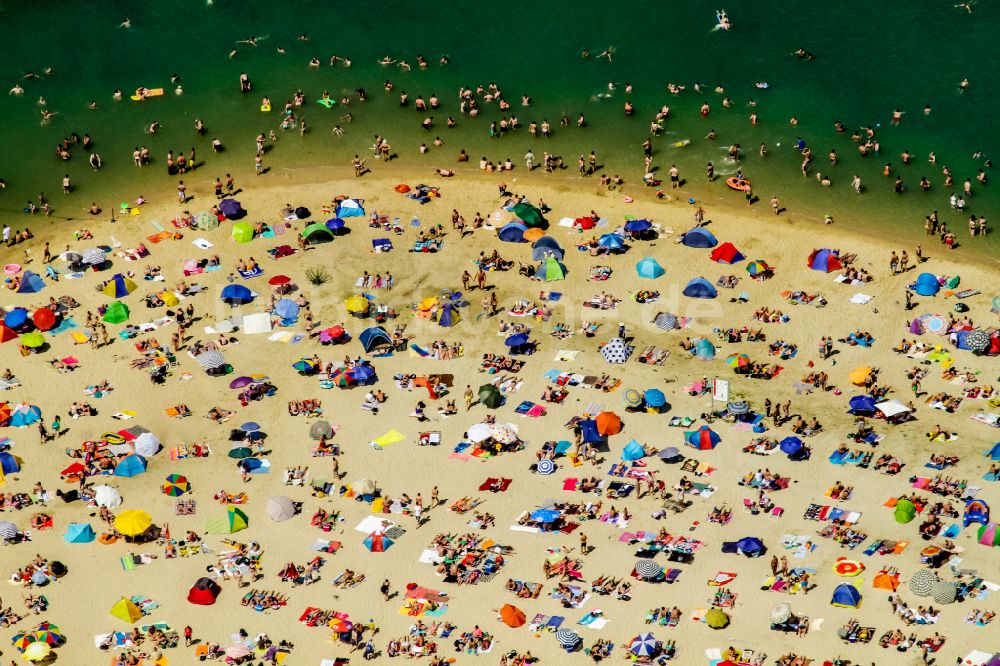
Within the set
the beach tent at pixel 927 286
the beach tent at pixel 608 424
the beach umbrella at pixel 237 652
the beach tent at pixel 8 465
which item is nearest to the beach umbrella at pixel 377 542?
the beach umbrella at pixel 237 652

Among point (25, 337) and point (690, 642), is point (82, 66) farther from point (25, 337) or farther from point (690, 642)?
point (690, 642)

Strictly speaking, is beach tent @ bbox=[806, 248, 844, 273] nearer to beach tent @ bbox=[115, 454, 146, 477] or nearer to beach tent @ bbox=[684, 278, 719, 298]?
beach tent @ bbox=[684, 278, 719, 298]

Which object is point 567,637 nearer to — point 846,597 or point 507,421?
point 846,597

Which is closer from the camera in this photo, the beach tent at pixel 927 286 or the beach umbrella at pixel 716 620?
the beach umbrella at pixel 716 620

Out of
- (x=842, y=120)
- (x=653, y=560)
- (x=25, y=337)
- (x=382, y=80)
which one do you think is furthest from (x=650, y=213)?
(x=25, y=337)

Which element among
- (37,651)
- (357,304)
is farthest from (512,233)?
(37,651)

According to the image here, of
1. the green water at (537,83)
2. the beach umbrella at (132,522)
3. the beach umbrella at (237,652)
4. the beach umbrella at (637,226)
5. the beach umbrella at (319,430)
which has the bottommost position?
the beach umbrella at (237,652)

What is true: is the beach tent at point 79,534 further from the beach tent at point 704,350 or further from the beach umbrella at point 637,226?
the beach umbrella at point 637,226
